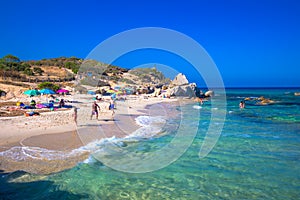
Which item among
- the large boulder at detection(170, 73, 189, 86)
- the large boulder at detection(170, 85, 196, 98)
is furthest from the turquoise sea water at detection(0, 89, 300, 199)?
the large boulder at detection(170, 73, 189, 86)

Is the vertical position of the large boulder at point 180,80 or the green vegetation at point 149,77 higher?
the green vegetation at point 149,77

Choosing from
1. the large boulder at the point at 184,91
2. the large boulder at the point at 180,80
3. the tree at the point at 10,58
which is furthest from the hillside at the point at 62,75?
the large boulder at the point at 184,91

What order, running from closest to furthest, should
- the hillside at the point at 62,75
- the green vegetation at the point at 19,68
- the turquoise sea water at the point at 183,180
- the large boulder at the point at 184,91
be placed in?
1. the turquoise sea water at the point at 183,180
2. the hillside at the point at 62,75
3. the green vegetation at the point at 19,68
4. the large boulder at the point at 184,91

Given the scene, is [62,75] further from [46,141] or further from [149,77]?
[46,141]

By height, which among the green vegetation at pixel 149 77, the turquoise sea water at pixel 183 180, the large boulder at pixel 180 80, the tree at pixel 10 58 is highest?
the tree at pixel 10 58

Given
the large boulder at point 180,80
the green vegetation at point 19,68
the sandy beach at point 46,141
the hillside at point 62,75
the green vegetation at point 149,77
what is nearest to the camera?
the sandy beach at point 46,141

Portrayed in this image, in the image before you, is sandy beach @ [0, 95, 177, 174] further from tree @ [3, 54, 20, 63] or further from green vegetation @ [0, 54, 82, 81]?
tree @ [3, 54, 20, 63]

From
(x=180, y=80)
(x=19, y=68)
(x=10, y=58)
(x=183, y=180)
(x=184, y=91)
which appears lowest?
(x=183, y=180)

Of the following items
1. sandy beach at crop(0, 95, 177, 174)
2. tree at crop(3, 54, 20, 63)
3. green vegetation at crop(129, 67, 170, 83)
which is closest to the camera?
sandy beach at crop(0, 95, 177, 174)

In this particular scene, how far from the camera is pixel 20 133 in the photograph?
10.7 m

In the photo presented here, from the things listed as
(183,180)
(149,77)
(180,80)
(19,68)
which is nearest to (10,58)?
(19,68)

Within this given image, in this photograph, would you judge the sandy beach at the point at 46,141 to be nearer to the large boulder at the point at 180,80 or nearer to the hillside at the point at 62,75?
the hillside at the point at 62,75

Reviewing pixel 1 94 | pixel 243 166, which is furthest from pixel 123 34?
pixel 1 94

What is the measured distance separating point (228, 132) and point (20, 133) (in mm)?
11887
